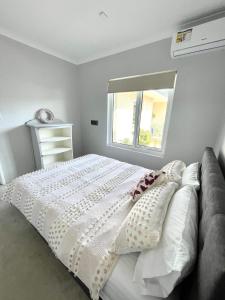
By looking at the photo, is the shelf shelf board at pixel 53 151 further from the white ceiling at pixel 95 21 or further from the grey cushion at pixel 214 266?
the grey cushion at pixel 214 266

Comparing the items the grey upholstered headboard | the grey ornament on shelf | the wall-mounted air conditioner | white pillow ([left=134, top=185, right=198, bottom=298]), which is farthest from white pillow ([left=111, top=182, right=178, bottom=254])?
the grey ornament on shelf

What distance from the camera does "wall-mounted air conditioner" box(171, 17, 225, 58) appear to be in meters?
1.53

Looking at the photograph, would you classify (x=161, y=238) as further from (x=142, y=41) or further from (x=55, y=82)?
(x=55, y=82)

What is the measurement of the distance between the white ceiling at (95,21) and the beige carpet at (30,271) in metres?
2.66

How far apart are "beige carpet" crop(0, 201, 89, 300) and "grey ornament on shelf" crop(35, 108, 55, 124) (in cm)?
189

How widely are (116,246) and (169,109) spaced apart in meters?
2.08

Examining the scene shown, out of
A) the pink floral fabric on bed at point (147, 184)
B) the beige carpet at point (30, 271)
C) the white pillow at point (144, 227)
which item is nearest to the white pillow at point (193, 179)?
the pink floral fabric on bed at point (147, 184)

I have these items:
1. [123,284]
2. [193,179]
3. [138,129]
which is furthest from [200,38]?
[123,284]

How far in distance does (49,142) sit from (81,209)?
6.91ft

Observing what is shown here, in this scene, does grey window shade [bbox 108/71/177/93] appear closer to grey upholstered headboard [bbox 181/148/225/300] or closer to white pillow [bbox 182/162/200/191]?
white pillow [bbox 182/162/200/191]

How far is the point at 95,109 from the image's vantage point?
3148mm

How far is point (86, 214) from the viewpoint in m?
1.15

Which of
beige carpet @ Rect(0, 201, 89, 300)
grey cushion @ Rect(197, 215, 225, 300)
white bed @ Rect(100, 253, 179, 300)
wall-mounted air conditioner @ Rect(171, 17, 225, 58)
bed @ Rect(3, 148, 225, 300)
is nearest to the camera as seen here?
grey cushion @ Rect(197, 215, 225, 300)

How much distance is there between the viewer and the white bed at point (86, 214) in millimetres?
794
